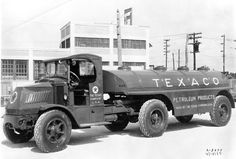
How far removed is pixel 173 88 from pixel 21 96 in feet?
15.5

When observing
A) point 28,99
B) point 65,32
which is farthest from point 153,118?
point 65,32

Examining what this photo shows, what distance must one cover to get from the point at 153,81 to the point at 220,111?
9.80 feet

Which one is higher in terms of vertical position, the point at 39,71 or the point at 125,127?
the point at 39,71

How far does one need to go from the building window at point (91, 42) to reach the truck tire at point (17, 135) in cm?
4086

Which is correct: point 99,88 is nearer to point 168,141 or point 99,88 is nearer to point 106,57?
point 168,141

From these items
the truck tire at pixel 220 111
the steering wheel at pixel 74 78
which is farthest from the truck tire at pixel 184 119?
the steering wheel at pixel 74 78

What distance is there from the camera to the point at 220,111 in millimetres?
11992

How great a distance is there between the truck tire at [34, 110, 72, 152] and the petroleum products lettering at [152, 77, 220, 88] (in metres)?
3.37

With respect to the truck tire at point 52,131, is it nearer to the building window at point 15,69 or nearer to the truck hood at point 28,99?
the truck hood at point 28,99

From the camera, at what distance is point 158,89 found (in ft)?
34.6

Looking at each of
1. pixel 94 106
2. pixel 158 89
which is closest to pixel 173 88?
pixel 158 89

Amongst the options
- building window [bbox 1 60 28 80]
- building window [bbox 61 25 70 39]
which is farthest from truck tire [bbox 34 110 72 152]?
building window [bbox 61 25 70 39]

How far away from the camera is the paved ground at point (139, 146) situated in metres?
7.79

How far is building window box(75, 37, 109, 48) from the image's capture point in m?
49.8
